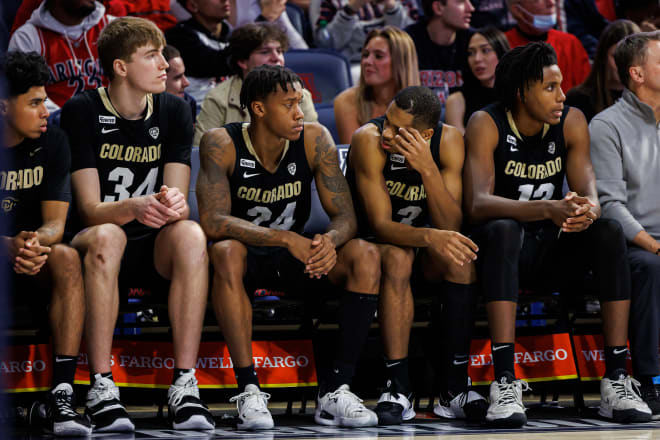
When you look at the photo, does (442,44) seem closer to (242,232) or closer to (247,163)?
(247,163)

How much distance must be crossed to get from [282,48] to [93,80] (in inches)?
44.7

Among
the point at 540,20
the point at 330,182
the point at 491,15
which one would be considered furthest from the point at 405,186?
the point at 491,15

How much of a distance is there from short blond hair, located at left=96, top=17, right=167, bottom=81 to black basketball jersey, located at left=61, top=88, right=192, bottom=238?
0.48 feet

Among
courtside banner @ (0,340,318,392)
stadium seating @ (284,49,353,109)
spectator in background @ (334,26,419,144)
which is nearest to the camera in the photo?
courtside banner @ (0,340,318,392)

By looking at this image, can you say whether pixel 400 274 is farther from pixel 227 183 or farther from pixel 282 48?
pixel 282 48

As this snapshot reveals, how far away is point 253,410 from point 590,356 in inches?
59.6

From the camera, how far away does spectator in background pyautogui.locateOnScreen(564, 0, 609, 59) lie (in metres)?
6.70

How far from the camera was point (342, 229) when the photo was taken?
3.43 m

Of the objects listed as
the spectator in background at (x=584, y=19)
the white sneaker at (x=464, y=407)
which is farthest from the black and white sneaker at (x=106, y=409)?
the spectator in background at (x=584, y=19)

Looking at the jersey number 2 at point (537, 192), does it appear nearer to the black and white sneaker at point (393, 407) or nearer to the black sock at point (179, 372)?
the black and white sneaker at point (393, 407)

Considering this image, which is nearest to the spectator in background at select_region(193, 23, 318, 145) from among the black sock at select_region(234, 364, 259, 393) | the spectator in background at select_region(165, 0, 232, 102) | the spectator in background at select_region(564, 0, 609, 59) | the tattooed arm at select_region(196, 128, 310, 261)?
the spectator in background at select_region(165, 0, 232, 102)

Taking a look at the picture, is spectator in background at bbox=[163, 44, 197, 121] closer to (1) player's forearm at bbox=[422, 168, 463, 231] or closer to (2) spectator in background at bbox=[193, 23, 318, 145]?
(2) spectator in background at bbox=[193, 23, 318, 145]

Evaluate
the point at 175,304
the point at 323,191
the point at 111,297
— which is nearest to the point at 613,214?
the point at 323,191

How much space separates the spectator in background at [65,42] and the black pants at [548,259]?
264 cm
